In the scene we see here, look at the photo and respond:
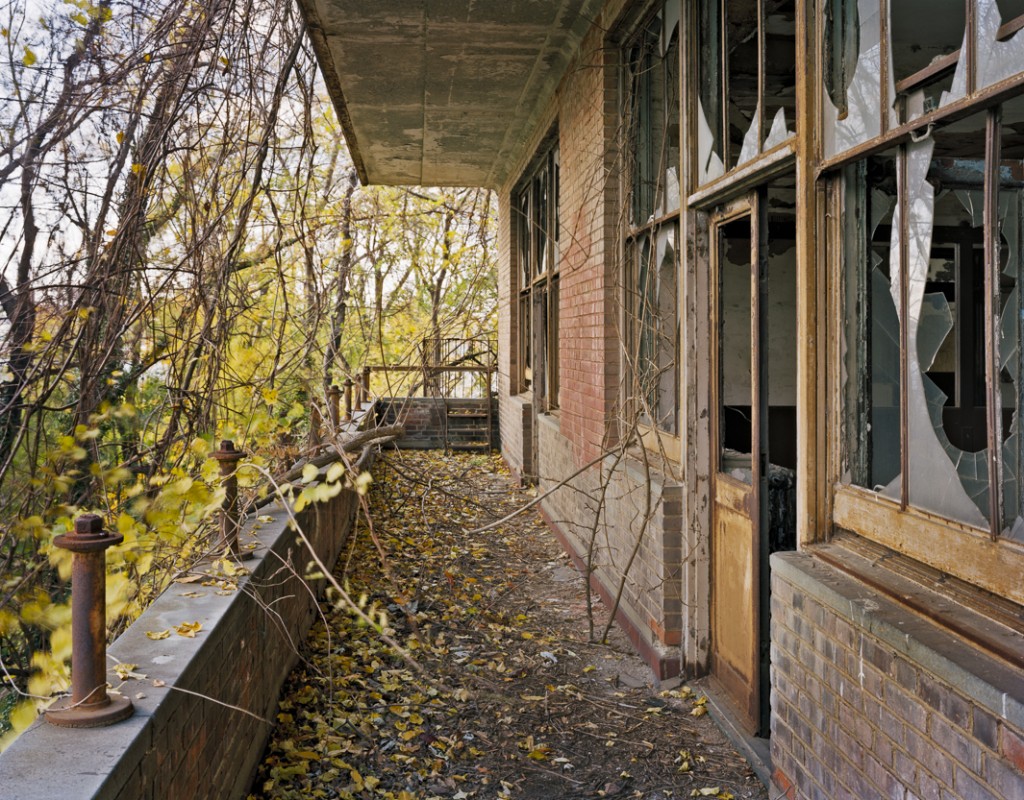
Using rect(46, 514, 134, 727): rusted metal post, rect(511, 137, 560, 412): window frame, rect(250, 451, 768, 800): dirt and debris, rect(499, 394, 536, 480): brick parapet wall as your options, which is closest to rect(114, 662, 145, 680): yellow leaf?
rect(46, 514, 134, 727): rusted metal post

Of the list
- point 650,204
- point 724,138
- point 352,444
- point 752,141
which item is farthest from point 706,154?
point 352,444

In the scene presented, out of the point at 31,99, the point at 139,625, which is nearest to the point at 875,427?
the point at 139,625

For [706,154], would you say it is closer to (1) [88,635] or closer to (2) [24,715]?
(1) [88,635]

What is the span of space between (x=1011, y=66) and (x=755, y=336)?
2.00 m

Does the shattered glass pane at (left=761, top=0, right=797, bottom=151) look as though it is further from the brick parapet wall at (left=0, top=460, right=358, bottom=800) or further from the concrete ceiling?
the brick parapet wall at (left=0, top=460, right=358, bottom=800)

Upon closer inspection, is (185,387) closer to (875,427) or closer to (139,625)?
(139,625)

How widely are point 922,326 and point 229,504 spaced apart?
2.84 m

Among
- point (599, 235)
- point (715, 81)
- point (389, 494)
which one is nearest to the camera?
point (715, 81)

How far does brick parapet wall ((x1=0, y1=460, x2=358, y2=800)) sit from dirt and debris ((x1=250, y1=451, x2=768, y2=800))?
1.02 feet

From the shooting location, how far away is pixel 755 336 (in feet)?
13.3

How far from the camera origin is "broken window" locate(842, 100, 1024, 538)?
230 centimetres

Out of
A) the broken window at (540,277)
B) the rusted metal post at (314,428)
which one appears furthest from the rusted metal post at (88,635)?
the broken window at (540,277)

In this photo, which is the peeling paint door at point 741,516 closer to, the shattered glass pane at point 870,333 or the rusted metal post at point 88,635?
the shattered glass pane at point 870,333

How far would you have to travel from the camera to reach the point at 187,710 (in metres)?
2.71
